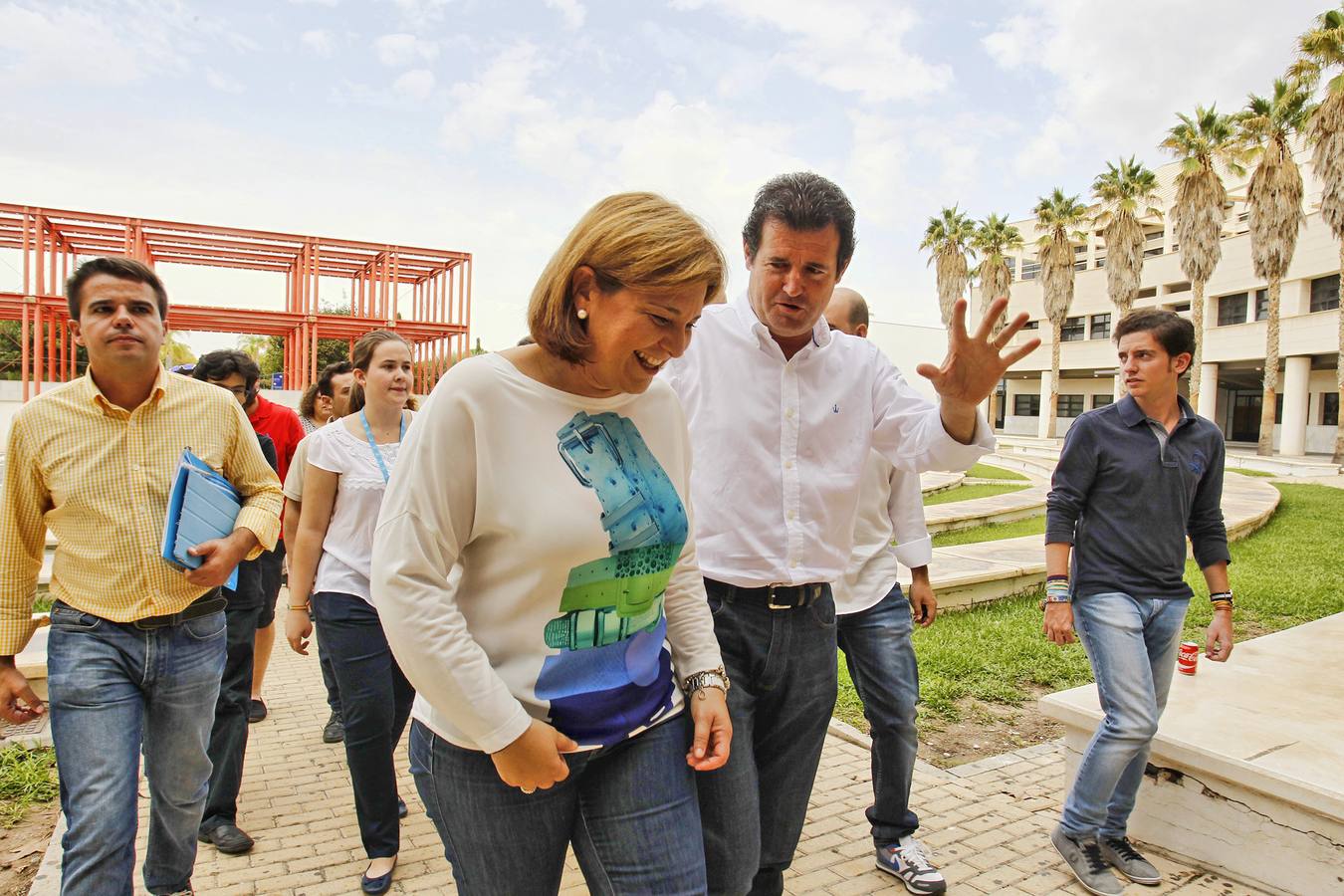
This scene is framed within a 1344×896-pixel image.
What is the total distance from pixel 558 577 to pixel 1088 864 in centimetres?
290

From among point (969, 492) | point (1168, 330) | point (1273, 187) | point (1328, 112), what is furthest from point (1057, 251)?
point (1168, 330)

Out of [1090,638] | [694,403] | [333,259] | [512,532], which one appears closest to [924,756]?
[1090,638]

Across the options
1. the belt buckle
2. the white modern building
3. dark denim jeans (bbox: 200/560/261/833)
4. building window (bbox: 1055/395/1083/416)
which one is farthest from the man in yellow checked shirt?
building window (bbox: 1055/395/1083/416)

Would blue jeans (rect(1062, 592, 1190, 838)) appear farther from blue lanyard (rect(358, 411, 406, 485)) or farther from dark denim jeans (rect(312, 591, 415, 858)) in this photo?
blue lanyard (rect(358, 411, 406, 485))

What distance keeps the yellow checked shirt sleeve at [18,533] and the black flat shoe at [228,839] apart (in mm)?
1455

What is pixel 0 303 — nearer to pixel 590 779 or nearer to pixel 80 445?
pixel 80 445

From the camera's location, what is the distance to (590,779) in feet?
5.86

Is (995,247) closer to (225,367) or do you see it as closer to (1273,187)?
(1273,187)

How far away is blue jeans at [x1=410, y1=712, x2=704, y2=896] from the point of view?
1.70 metres

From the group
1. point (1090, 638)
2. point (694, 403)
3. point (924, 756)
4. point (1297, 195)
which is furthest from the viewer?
point (1297, 195)

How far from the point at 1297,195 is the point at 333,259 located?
29.4 metres

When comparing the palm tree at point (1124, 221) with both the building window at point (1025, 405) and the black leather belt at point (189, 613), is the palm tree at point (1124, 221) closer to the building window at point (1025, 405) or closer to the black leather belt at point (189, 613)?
the building window at point (1025, 405)

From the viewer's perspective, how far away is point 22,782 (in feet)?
14.1

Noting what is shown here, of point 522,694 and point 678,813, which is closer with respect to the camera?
point 522,694
